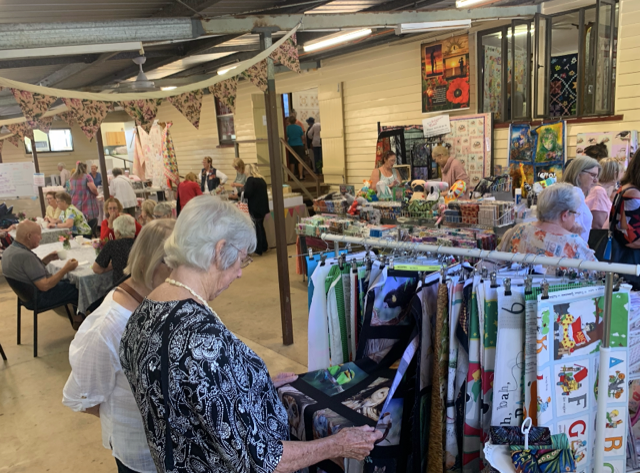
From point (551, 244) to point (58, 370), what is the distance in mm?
4323

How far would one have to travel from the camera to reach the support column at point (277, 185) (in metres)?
4.20

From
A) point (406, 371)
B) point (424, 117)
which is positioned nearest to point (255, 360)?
point (406, 371)

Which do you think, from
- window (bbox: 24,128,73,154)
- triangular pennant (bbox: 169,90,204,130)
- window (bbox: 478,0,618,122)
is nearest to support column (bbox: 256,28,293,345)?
triangular pennant (bbox: 169,90,204,130)

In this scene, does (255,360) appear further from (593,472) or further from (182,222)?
(593,472)

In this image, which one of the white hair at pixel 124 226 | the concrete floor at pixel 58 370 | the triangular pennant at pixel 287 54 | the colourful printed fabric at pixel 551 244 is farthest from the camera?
the white hair at pixel 124 226

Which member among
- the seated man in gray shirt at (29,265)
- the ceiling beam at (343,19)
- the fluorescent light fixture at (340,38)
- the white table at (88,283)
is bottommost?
the white table at (88,283)

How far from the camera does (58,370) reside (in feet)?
14.8

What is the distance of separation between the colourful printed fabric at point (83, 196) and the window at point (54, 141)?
33.7ft

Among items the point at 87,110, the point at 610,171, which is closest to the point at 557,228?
the point at 610,171

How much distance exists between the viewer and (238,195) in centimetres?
920

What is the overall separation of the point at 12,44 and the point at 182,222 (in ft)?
7.89

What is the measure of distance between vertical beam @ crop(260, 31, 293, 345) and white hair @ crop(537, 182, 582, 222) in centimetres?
231

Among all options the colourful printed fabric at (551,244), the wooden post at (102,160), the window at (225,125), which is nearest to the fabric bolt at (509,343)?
the colourful printed fabric at (551,244)

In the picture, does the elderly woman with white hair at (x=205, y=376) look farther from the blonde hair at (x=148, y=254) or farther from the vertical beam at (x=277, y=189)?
the vertical beam at (x=277, y=189)
